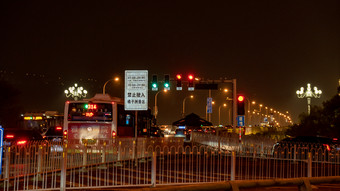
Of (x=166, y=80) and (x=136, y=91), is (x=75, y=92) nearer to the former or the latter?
(x=166, y=80)

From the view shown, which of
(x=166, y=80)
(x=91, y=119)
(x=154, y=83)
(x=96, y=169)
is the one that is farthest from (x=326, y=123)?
(x=96, y=169)

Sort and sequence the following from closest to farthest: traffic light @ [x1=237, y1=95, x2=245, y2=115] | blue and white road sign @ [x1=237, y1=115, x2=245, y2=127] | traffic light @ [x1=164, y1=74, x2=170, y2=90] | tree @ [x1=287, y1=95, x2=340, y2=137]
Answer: traffic light @ [x1=237, y1=95, x2=245, y2=115] → blue and white road sign @ [x1=237, y1=115, x2=245, y2=127] → traffic light @ [x1=164, y1=74, x2=170, y2=90] → tree @ [x1=287, y1=95, x2=340, y2=137]

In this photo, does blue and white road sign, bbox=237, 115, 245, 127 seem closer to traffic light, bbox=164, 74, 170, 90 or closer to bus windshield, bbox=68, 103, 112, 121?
traffic light, bbox=164, 74, 170, 90

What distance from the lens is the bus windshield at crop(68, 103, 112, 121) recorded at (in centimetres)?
2406

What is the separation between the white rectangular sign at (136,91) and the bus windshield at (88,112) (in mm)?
8303

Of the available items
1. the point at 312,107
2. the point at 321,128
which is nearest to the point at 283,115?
the point at 312,107

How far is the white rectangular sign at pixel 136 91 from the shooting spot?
1630 cm

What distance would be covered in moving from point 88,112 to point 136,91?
27.8ft

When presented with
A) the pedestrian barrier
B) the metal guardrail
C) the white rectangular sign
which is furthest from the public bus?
the metal guardrail

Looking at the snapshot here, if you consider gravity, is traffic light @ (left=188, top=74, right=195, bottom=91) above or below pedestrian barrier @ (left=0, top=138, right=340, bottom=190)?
above

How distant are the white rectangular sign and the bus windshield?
27.2ft

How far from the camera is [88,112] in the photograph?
953 inches

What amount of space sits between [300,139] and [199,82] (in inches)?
321

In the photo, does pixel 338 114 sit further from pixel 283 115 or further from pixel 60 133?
pixel 283 115
